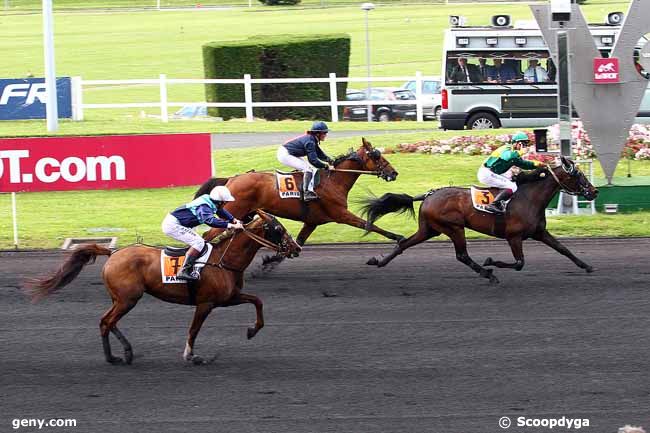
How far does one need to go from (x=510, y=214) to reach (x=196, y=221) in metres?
4.70

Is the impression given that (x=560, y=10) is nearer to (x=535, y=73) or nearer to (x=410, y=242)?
(x=410, y=242)

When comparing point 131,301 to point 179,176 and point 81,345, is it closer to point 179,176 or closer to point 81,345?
point 81,345

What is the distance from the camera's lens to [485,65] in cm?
2784

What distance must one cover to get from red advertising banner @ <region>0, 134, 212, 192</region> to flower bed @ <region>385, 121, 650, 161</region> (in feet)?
17.0

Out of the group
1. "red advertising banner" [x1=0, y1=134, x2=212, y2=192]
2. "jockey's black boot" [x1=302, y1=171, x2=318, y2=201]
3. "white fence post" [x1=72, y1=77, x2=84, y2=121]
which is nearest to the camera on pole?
"jockey's black boot" [x1=302, y1=171, x2=318, y2=201]

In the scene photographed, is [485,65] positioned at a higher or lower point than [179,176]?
higher

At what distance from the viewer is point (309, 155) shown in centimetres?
1441

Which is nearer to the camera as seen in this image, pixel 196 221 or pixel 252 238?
pixel 252 238

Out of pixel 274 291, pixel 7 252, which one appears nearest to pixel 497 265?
pixel 274 291

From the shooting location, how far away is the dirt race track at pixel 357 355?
880cm

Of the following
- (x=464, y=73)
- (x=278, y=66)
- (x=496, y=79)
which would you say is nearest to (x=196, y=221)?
(x=464, y=73)

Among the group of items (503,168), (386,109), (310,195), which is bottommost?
(310,195)

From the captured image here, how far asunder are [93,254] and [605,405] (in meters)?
4.95

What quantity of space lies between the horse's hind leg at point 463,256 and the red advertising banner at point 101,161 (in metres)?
6.79
